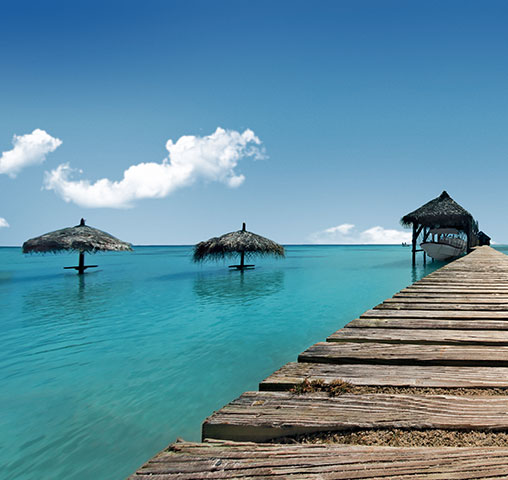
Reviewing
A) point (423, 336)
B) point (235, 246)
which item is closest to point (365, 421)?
point (423, 336)

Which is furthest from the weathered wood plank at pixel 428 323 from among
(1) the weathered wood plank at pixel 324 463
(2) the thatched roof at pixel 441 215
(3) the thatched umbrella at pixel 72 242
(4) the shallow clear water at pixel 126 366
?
(2) the thatched roof at pixel 441 215

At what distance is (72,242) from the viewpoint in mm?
17984

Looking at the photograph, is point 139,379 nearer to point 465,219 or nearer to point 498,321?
point 498,321

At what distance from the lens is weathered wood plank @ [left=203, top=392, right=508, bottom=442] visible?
1.03 meters

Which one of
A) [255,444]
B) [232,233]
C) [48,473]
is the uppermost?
[232,233]

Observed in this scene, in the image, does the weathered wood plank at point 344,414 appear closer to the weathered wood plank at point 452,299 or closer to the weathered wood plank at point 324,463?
the weathered wood plank at point 324,463

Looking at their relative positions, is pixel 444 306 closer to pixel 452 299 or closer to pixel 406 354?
pixel 452 299

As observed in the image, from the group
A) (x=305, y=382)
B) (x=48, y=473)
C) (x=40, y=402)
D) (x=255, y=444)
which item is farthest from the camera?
(x=40, y=402)

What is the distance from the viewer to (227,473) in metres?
0.83

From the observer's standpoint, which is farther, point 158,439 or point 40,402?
point 40,402

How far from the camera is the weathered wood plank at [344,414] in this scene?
1028 mm

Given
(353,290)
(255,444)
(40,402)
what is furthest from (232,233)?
(255,444)

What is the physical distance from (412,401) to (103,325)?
807 centimetres

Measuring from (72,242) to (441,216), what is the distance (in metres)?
21.9
